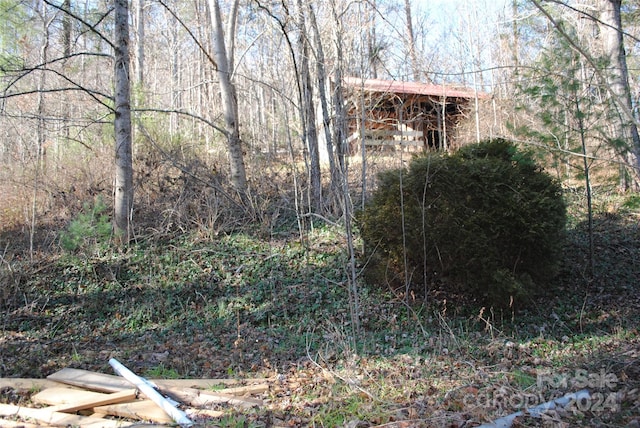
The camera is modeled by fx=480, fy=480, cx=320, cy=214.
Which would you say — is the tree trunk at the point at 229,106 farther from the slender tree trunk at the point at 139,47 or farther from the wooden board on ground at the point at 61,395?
the wooden board on ground at the point at 61,395

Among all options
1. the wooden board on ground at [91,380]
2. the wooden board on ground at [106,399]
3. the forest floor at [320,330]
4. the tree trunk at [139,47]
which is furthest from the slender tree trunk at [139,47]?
the wooden board on ground at [106,399]

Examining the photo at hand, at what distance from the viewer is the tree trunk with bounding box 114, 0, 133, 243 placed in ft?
28.3

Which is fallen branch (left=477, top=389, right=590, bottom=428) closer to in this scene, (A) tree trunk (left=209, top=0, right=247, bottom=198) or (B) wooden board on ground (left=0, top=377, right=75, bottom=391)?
(B) wooden board on ground (left=0, top=377, right=75, bottom=391)

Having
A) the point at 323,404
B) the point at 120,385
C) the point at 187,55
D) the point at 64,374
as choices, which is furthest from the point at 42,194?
the point at 187,55

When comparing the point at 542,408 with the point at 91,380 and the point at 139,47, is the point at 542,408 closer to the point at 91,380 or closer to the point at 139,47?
the point at 91,380

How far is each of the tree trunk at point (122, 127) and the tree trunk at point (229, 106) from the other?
1.88 metres

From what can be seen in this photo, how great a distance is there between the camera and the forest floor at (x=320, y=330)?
3.65 meters

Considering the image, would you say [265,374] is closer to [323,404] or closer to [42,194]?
[323,404]

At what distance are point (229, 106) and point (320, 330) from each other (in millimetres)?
5503

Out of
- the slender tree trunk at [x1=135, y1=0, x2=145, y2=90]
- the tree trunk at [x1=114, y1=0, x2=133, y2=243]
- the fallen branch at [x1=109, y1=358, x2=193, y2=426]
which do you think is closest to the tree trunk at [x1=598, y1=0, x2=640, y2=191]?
the fallen branch at [x1=109, y1=358, x2=193, y2=426]

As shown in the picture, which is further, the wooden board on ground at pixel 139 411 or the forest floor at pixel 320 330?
the wooden board on ground at pixel 139 411

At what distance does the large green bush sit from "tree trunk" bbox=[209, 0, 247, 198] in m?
3.84

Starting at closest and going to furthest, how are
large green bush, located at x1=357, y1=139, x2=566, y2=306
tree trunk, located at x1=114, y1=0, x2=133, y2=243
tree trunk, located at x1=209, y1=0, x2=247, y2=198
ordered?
large green bush, located at x1=357, y1=139, x2=566, y2=306 < tree trunk, located at x1=114, y1=0, x2=133, y2=243 < tree trunk, located at x1=209, y1=0, x2=247, y2=198

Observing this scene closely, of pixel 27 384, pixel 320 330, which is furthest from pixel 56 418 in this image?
pixel 320 330
